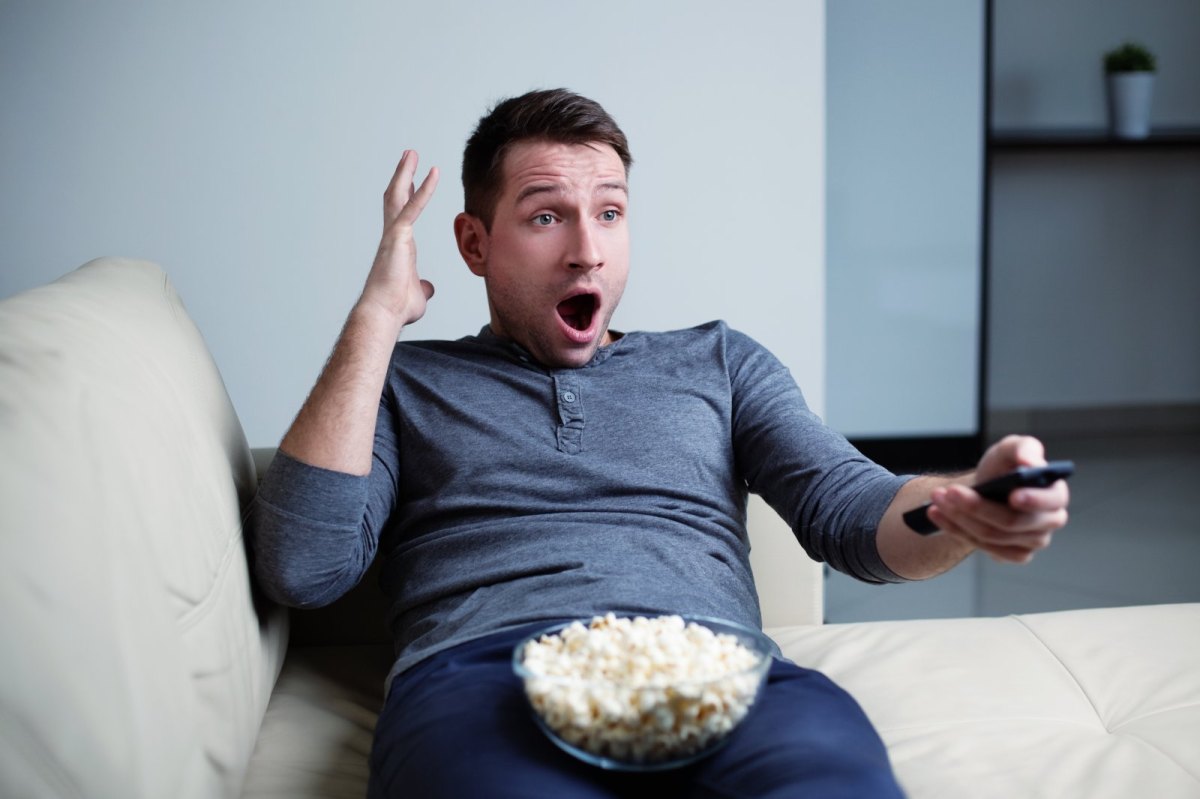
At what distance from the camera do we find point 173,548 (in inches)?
42.9

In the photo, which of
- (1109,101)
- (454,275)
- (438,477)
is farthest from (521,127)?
(1109,101)

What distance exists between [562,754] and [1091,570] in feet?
8.39

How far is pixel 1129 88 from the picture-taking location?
14.4ft

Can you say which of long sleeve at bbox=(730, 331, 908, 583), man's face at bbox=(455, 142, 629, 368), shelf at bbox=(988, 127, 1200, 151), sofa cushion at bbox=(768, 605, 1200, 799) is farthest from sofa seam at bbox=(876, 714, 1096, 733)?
shelf at bbox=(988, 127, 1200, 151)

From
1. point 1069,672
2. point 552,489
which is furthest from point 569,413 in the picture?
point 1069,672

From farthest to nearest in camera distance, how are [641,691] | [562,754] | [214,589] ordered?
1. [214,589]
2. [562,754]
3. [641,691]

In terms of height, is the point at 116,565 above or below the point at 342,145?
below

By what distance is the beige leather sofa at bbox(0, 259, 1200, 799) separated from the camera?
34.2 inches

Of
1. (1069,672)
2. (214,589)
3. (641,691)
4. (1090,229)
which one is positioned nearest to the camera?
(641,691)

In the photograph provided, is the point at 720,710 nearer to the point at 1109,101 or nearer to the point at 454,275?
the point at 454,275

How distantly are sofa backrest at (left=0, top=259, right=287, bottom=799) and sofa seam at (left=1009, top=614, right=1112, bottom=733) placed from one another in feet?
3.20

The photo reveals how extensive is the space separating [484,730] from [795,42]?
2.36m

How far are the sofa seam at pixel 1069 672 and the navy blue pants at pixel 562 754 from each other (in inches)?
14.6

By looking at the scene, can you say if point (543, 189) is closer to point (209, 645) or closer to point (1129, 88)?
point (209, 645)
